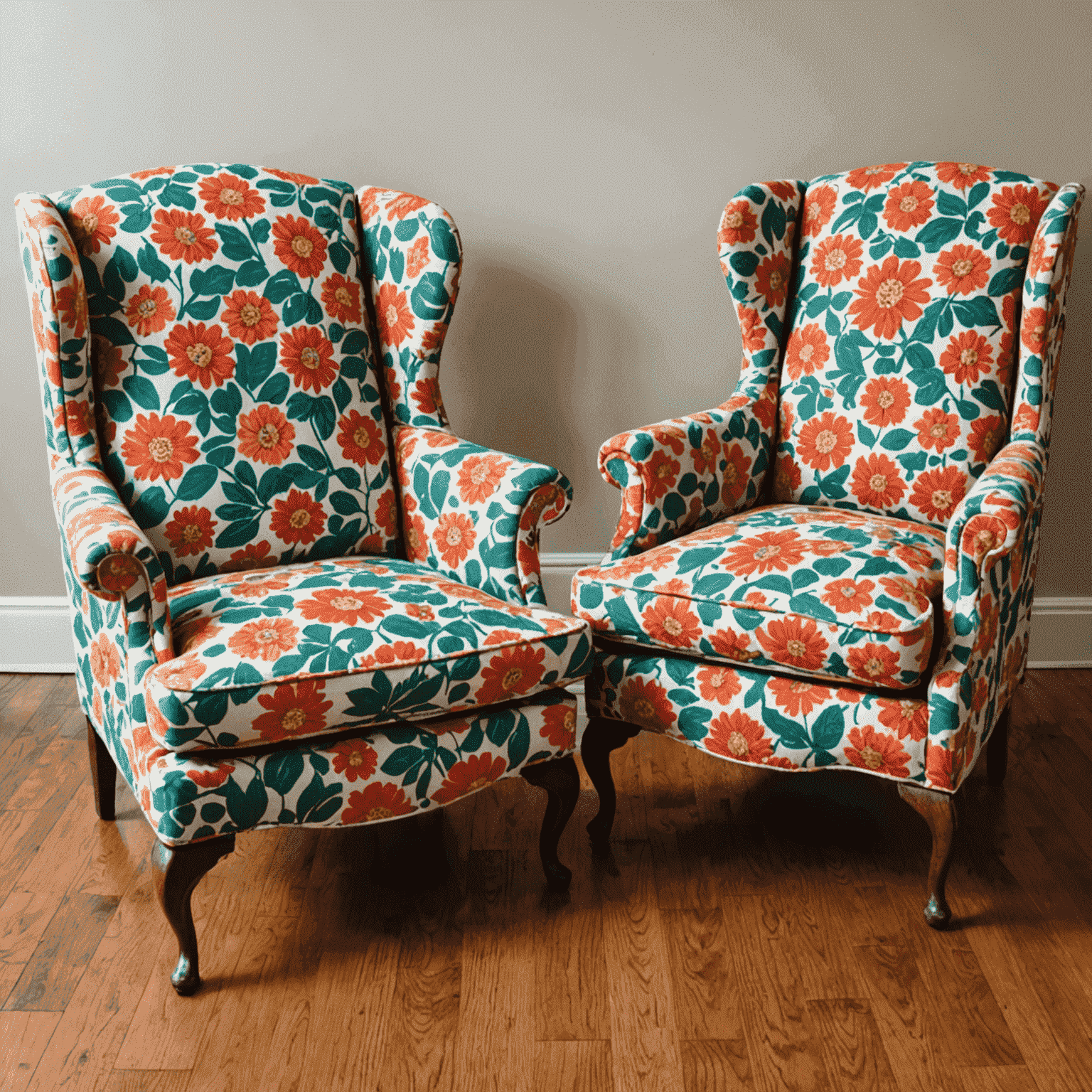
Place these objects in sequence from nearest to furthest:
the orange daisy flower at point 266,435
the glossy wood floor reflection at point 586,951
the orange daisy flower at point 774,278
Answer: the glossy wood floor reflection at point 586,951 < the orange daisy flower at point 266,435 < the orange daisy flower at point 774,278

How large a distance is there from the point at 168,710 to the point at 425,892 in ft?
1.81

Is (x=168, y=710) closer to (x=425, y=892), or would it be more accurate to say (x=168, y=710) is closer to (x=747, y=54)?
(x=425, y=892)

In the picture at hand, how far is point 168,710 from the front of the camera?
1332 millimetres

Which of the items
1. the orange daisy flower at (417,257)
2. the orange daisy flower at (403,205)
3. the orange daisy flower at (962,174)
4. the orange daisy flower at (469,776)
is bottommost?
the orange daisy flower at (469,776)

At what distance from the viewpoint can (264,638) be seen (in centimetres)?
144

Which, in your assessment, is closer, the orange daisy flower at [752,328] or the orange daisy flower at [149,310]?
the orange daisy flower at [149,310]

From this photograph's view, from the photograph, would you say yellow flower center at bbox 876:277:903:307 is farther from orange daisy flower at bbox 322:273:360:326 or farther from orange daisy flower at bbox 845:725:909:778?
orange daisy flower at bbox 322:273:360:326

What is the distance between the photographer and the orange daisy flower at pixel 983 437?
1882mm

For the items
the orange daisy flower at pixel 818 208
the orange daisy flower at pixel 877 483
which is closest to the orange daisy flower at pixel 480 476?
the orange daisy flower at pixel 877 483

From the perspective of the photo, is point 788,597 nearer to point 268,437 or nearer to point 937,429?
point 937,429

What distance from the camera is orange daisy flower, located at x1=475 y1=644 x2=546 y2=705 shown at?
1.48 meters

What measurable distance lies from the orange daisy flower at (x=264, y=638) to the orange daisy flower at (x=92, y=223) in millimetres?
728

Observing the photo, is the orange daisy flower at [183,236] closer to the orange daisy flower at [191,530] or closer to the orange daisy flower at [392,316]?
the orange daisy flower at [392,316]

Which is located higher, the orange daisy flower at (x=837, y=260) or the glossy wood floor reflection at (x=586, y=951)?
the orange daisy flower at (x=837, y=260)
